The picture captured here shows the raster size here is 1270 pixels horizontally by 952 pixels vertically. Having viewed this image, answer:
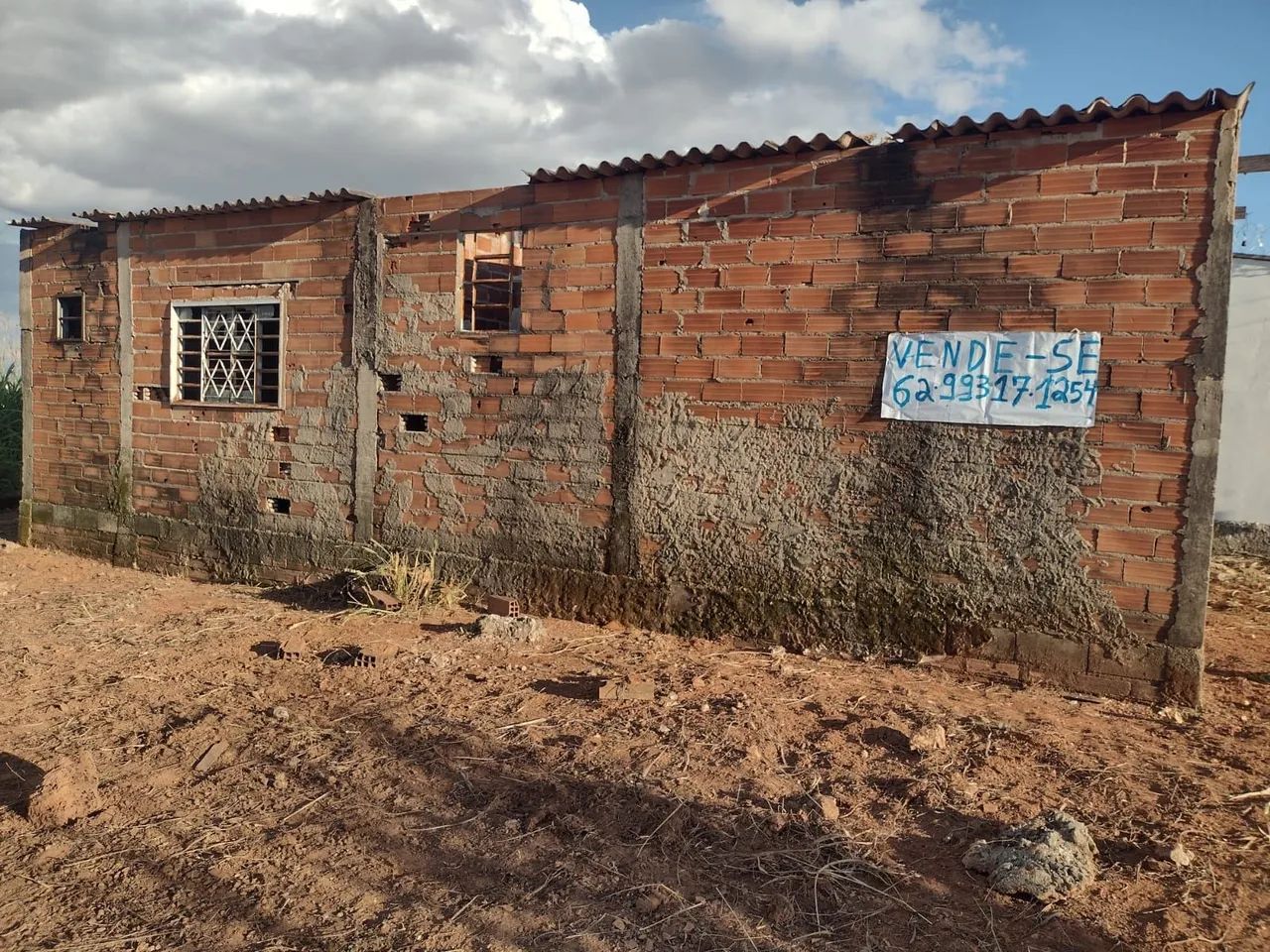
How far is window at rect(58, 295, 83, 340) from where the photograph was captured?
803cm

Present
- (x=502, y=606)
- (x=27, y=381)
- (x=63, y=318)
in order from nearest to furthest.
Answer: (x=502, y=606)
(x=63, y=318)
(x=27, y=381)

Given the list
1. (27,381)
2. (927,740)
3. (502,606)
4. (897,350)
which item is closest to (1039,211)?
(897,350)

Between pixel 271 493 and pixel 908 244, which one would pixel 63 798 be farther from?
pixel 908 244

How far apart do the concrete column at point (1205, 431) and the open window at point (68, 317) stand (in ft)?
28.8

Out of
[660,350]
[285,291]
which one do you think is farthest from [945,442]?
[285,291]

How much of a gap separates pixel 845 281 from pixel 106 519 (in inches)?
269

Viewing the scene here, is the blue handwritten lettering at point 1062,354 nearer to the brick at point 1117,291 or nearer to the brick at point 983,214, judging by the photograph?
the brick at point 1117,291

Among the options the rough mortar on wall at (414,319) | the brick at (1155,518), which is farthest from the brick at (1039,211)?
the rough mortar on wall at (414,319)

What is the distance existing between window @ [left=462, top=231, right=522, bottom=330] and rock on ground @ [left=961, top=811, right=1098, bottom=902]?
4353 mm

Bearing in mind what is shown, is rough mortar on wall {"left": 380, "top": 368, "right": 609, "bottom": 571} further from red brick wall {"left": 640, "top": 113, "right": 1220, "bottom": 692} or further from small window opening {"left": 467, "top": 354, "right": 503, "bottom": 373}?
red brick wall {"left": 640, "top": 113, "right": 1220, "bottom": 692}

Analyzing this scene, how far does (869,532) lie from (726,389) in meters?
Result: 1.21

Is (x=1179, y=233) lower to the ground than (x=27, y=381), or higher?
higher

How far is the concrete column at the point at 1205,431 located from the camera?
411 centimetres

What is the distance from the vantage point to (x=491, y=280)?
620 cm
